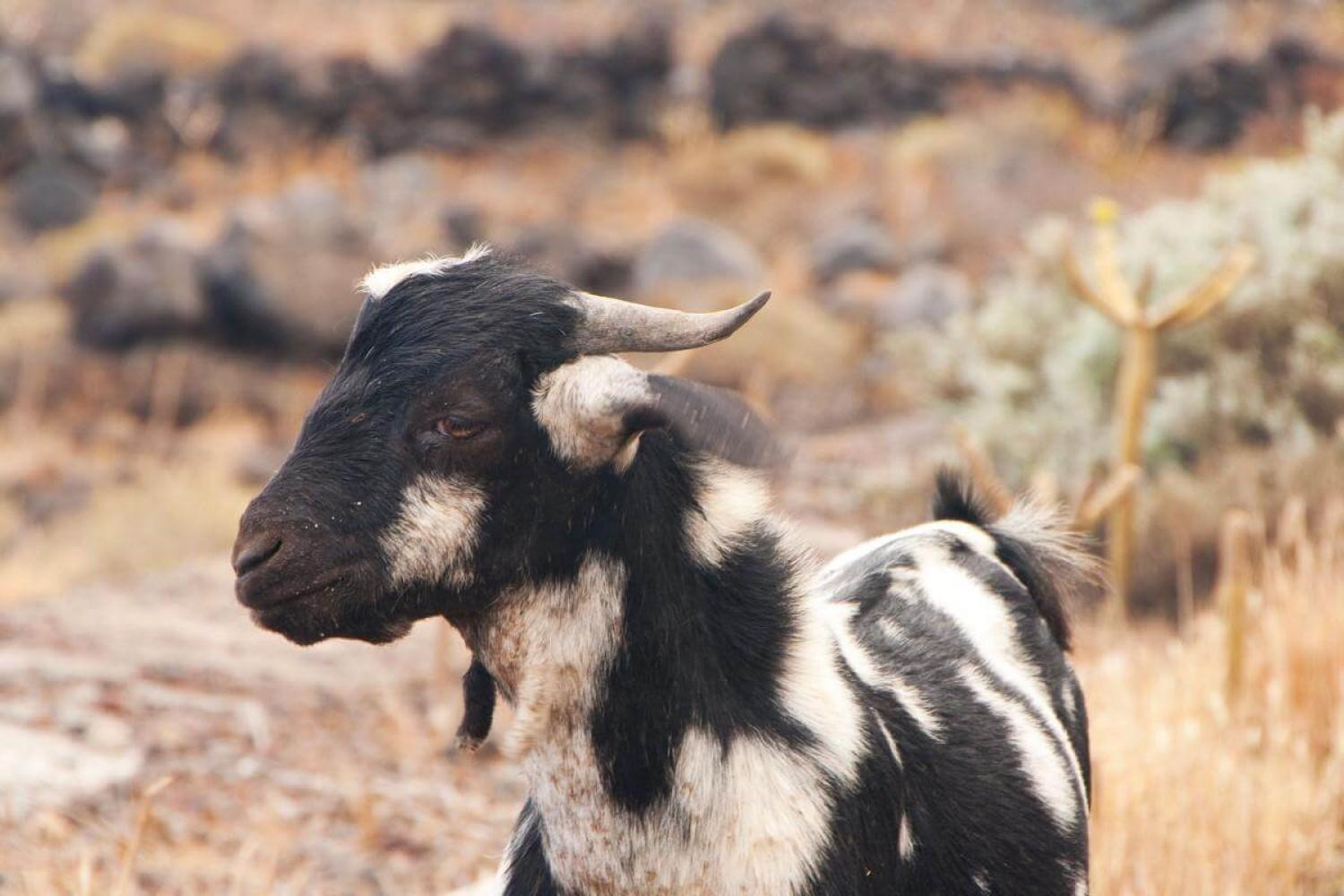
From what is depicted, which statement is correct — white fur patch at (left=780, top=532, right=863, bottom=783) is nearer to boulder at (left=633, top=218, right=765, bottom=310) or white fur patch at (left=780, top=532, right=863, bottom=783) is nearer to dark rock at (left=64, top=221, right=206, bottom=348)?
dark rock at (left=64, top=221, right=206, bottom=348)

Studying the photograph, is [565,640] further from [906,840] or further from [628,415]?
[906,840]

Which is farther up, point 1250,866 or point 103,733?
point 1250,866

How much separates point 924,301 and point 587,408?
16218 mm

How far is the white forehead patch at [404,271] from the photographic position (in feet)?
9.01

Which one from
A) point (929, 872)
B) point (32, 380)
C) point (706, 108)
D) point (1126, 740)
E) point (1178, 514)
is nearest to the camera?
point (929, 872)

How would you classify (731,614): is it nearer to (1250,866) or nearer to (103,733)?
(1250,866)

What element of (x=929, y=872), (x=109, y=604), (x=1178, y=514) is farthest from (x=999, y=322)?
(x=929, y=872)

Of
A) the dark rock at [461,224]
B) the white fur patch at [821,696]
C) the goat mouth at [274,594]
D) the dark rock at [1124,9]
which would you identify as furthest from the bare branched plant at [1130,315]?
the dark rock at [1124,9]

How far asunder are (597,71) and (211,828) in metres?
25.6

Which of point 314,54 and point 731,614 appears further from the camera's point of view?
point 314,54

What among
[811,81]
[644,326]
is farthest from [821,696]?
[811,81]

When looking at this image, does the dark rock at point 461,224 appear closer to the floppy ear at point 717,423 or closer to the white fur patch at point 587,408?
the white fur patch at point 587,408

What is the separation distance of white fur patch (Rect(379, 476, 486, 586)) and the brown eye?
70mm

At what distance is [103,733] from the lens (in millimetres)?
6438
